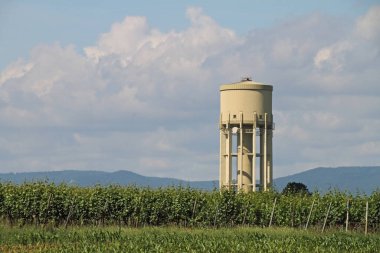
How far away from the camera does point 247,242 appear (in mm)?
41156

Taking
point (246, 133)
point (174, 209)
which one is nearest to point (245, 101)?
point (246, 133)

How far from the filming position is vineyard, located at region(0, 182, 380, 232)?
6288cm

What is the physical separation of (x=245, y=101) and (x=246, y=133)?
3033 millimetres

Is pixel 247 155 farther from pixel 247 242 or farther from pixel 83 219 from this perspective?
pixel 247 242

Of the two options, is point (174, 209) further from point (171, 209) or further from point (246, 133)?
point (246, 133)

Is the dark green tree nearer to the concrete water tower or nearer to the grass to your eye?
the concrete water tower

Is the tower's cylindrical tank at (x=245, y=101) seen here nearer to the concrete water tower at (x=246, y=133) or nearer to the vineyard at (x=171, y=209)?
the concrete water tower at (x=246, y=133)

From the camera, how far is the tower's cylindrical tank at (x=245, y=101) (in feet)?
286

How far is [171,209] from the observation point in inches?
2542

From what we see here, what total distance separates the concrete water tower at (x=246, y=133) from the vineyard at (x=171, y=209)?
21.7m

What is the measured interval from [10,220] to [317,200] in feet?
70.0

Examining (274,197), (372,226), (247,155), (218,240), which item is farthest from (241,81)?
(218,240)

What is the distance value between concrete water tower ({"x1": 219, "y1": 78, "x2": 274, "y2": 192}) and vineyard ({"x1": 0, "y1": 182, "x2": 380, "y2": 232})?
21682mm

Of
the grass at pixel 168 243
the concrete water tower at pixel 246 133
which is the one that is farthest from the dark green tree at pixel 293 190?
the grass at pixel 168 243
